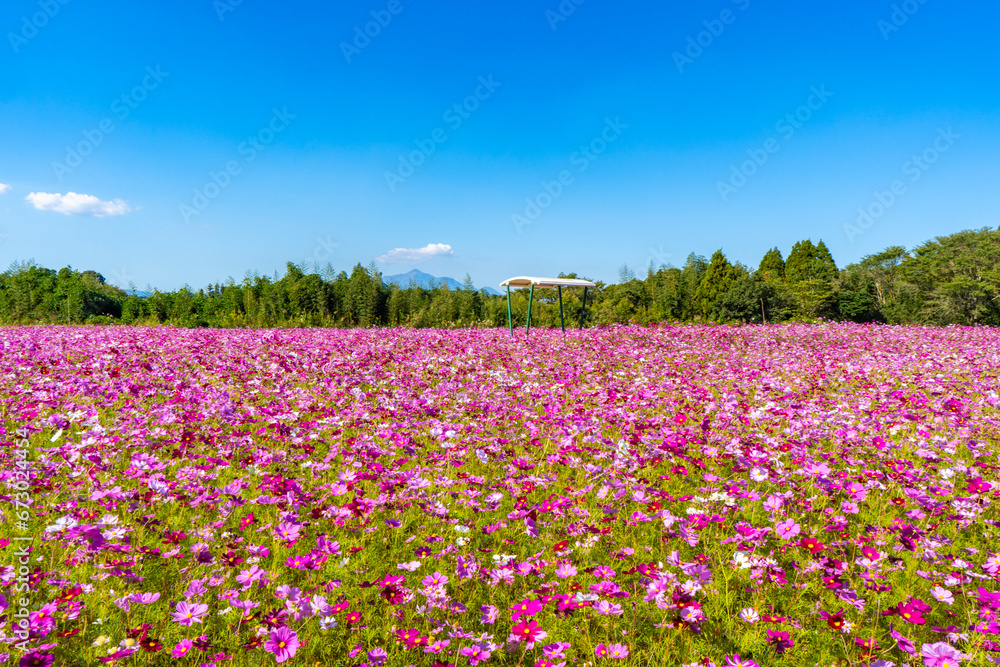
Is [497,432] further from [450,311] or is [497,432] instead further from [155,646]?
[450,311]

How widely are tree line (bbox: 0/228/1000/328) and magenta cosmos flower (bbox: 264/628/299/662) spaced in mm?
20690

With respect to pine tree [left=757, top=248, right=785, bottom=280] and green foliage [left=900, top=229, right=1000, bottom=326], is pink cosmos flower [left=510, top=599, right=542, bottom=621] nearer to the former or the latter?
green foliage [left=900, top=229, right=1000, bottom=326]

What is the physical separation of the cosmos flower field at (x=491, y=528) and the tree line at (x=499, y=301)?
56.7 feet

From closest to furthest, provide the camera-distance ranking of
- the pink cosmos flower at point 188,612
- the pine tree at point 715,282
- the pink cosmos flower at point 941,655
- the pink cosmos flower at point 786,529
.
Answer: the pink cosmos flower at point 941,655 → the pink cosmos flower at point 188,612 → the pink cosmos flower at point 786,529 → the pine tree at point 715,282

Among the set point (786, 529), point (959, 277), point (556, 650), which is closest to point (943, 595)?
point (786, 529)

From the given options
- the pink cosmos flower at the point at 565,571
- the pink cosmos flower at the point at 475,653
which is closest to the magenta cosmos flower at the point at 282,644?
the pink cosmos flower at the point at 475,653

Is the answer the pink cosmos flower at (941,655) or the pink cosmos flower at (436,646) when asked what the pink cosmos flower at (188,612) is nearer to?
the pink cosmos flower at (436,646)

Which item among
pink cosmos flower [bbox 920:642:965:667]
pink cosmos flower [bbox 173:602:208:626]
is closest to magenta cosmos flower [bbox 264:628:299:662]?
pink cosmos flower [bbox 173:602:208:626]

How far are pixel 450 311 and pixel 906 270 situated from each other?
4169 centimetres

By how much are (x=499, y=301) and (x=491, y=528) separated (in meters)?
32.4

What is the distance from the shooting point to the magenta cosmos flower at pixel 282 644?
1.96 meters

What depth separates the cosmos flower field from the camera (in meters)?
2.31

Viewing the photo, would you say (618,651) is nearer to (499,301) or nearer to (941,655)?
(941,655)

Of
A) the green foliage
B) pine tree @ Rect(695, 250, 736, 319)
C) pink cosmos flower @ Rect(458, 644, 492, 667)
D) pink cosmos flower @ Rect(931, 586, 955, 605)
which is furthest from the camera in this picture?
pine tree @ Rect(695, 250, 736, 319)
